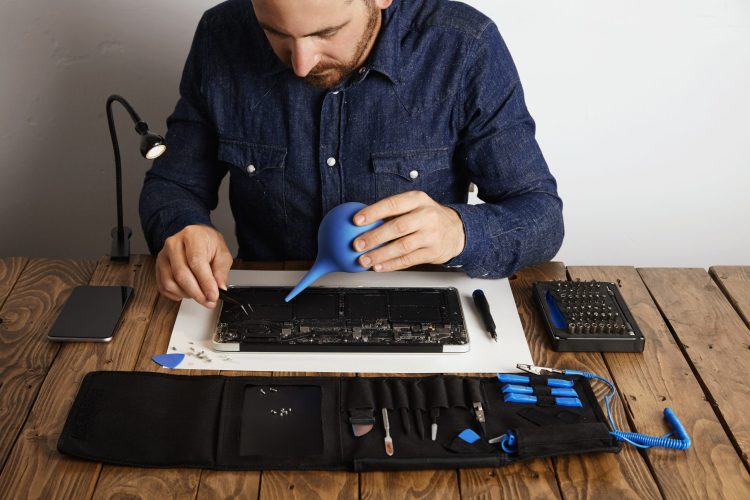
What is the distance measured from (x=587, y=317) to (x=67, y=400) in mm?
863

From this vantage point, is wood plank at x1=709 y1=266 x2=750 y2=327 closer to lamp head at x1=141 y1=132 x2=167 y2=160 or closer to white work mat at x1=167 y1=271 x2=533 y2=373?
white work mat at x1=167 y1=271 x2=533 y2=373

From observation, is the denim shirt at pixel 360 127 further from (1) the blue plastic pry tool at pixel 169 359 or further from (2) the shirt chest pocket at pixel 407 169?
(1) the blue plastic pry tool at pixel 169 359

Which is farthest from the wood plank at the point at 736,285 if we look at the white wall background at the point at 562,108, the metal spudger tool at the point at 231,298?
the metal spudger tool at the point at 231,298

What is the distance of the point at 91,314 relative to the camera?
4.52 feet

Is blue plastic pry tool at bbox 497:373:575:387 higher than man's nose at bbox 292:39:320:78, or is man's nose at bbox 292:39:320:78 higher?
man's nose at bbox 292:39:320:78

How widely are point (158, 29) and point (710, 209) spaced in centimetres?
175

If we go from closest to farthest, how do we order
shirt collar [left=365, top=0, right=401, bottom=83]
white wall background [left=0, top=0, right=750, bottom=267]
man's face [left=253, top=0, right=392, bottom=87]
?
man's face [left=253, top=0, right=392, bottom=87]
shirt collar [left=365, top=0, right=401, bottom=83]
white wall background [left=0, top=0, right=750, bottom=267]

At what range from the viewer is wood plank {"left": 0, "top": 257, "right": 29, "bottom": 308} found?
144 cm

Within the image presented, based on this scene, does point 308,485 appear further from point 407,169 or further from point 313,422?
point 407,169

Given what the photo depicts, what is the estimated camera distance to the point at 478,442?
112cm

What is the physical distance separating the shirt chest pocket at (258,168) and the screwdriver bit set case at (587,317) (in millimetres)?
592

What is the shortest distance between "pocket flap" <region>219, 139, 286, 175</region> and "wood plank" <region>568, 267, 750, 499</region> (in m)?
0.75

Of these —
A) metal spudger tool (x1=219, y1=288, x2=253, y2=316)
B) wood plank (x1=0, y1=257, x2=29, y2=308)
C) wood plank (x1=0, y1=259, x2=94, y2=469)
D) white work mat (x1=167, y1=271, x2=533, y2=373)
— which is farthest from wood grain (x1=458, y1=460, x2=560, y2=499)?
wood plank (x1=0, y1=257, x2=29, y2=308)

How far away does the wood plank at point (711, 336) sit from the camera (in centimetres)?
120
